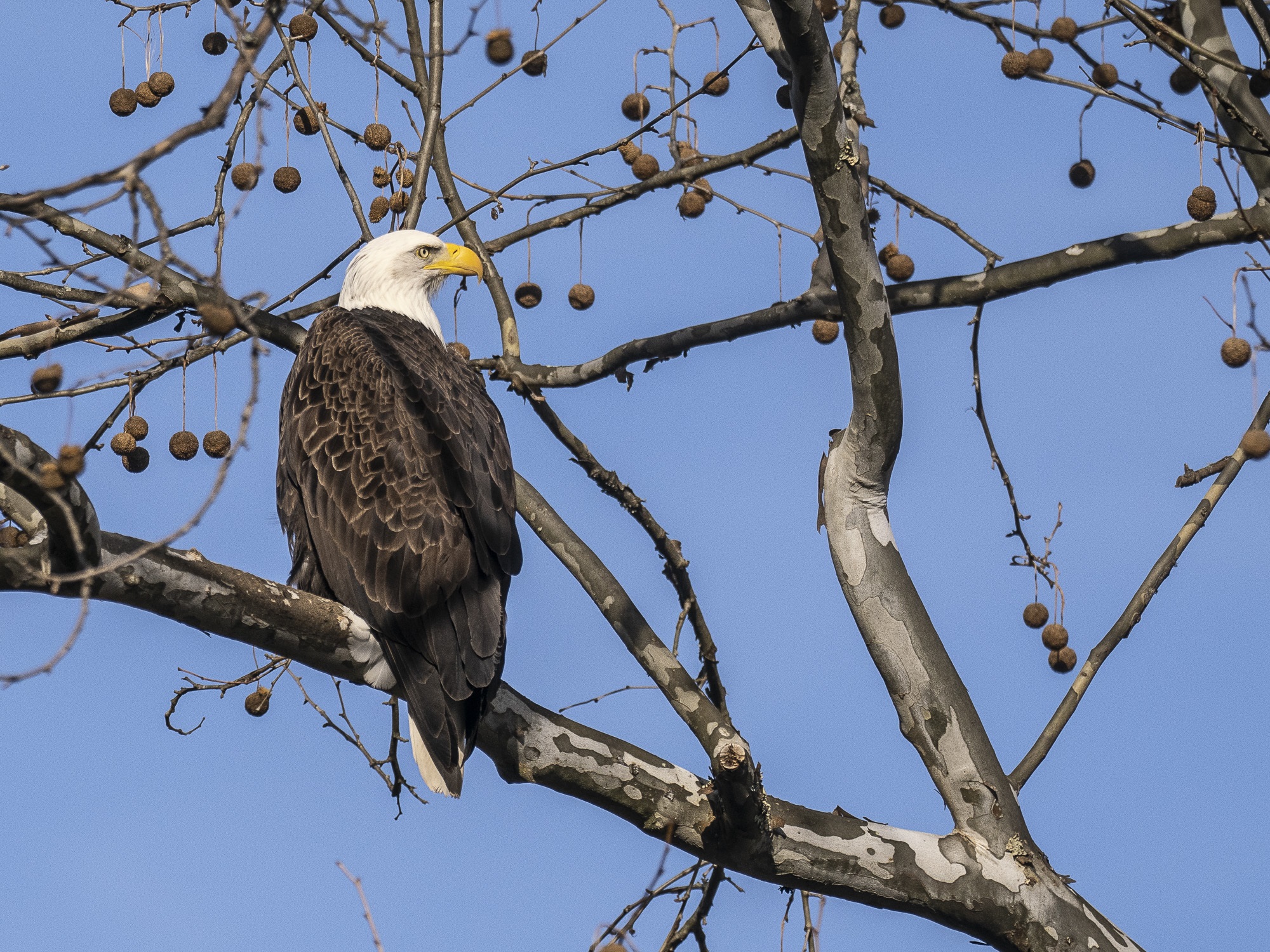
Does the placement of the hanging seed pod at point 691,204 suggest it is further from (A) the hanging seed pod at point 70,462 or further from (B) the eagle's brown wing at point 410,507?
(A) the hanging seed pod at point 70,462

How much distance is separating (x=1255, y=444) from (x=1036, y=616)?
1110 millimetres

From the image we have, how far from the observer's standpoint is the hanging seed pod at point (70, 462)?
9.29 ft

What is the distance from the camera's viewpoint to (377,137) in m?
5.77

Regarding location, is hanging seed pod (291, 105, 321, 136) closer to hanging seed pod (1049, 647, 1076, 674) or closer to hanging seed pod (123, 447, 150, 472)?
hanging seed pod (123, 447, 150, 472)

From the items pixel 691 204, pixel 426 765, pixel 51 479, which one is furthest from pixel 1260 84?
pixel 51 479

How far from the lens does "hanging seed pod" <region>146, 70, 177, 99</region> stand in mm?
5504

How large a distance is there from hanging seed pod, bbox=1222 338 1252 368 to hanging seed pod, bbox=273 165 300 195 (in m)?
3.67

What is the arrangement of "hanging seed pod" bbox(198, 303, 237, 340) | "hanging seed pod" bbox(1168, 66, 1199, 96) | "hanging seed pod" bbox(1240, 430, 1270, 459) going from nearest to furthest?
"hanging seed pod" bbox(198, 303, 237, 340) < "hanging seed pod" bbox(1240, 430, 1270, 459) < "hanging seed pod" bbox(1168, 66, 1199, 96)

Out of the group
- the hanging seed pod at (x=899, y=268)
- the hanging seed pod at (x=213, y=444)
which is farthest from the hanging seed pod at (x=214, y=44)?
the hanging seed pod at (x=899, y=268)

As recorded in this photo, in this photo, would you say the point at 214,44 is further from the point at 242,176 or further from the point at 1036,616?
the point at 1036,616

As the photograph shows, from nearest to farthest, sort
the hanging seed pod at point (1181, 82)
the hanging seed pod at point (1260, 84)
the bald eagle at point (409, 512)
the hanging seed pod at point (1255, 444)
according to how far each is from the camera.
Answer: the bald eagle at point (409, 512) < the hanging seed pod at point (1255, 444) < the hanging seed pod at point (1260, 84) < the hanging seed pod at point (1181, 82)

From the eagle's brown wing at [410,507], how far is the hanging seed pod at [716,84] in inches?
58.0

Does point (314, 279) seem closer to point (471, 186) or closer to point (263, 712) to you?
point (471, 186)

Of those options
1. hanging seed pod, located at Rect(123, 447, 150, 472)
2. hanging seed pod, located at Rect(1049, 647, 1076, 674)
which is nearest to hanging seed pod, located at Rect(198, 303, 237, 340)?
hanging seed pod, located at Rect(123, 447, 150, 472)
